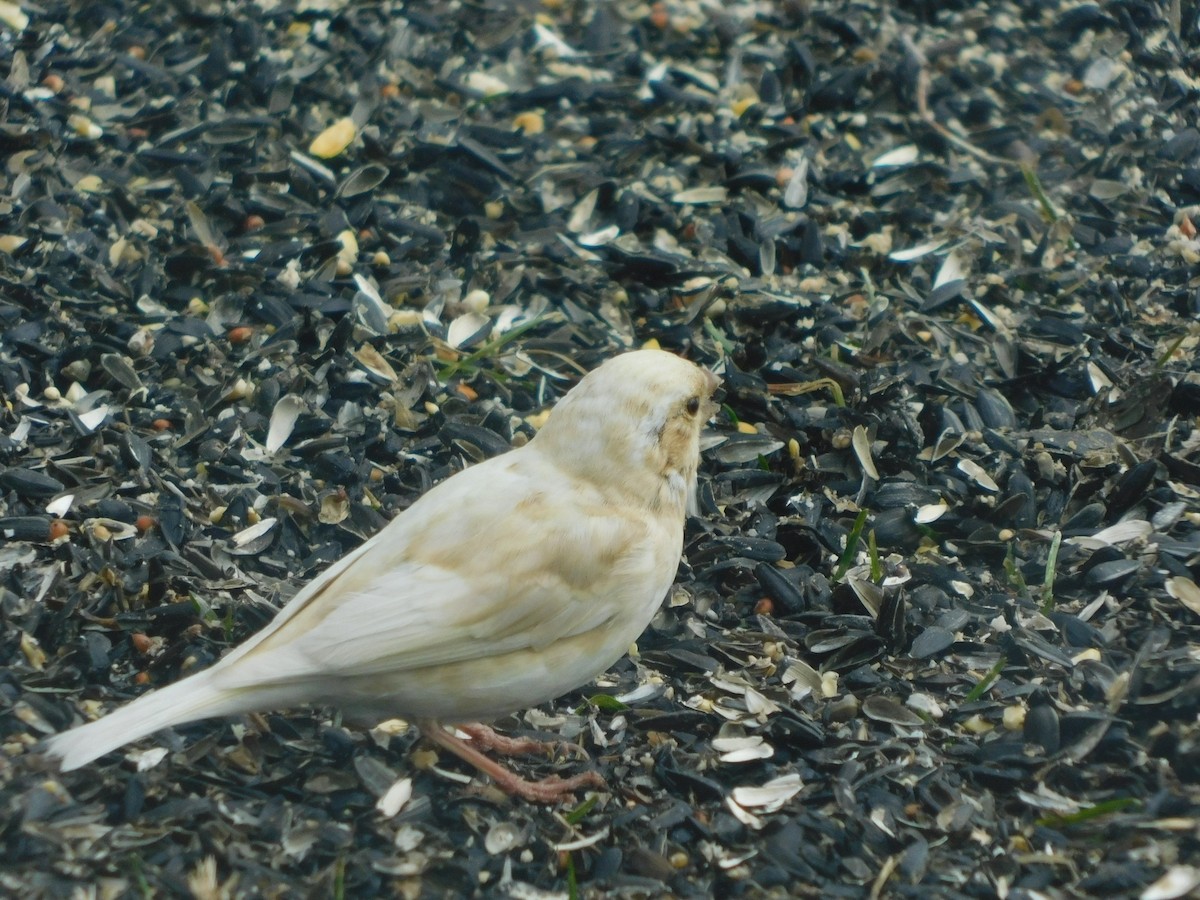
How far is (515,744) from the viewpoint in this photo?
13.6 ft

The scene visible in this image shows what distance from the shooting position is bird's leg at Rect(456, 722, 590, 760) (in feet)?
13.5

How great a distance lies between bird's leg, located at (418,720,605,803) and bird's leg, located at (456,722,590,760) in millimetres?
156

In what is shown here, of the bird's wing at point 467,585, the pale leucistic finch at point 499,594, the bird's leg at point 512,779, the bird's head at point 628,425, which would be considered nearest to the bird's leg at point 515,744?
the pale leucistic finch at point 499,594

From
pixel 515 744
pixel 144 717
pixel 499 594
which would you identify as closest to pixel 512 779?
pixel 515 744

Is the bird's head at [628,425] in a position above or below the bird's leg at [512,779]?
above

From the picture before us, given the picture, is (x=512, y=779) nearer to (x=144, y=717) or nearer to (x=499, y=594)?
(x=499, y=594)

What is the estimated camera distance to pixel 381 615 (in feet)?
12.0

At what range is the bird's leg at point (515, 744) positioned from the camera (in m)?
4.13

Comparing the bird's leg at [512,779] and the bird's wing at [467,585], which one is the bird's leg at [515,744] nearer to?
the bird's leg at [512,779]

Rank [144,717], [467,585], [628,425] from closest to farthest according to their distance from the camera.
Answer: [144,717] → [467,585] → [628,425]

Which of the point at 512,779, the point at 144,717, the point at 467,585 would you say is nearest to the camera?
the point at 144,717

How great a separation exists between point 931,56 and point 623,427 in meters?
4.02

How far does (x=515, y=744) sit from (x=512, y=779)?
26cm

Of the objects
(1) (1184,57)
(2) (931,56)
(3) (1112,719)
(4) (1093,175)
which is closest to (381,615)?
(3) (1112,719)
